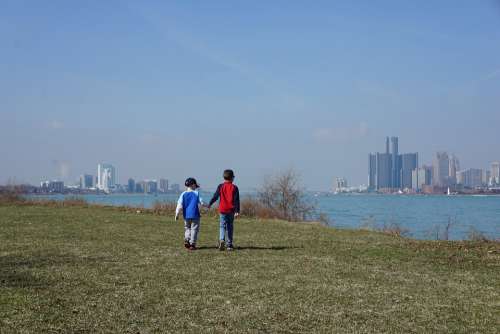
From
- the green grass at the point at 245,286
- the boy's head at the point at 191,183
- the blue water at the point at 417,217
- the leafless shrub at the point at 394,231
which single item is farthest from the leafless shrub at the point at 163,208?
the boy's head at the point at 191,183

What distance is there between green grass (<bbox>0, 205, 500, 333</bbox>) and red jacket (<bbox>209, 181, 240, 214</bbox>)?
111cm

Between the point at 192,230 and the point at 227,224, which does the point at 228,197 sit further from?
the point at 192,230

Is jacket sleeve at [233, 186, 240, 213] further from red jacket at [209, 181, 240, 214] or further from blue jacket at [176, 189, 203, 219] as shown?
blue jacket at [176, 189, 203, 219]

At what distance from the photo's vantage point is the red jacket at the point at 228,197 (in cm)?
1463

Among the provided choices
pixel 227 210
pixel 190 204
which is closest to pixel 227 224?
pixel 227 210

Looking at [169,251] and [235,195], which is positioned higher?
[235,195]

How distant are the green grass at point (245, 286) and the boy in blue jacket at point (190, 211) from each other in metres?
0.41

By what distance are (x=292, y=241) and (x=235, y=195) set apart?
11.0 feet

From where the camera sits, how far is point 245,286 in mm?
9773

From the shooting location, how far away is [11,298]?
840cm

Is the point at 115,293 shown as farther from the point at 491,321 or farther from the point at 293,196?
the point at 293,196

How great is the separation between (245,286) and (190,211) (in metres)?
5.21

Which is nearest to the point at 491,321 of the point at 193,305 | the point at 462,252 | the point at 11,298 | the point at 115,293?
the point at 193,305

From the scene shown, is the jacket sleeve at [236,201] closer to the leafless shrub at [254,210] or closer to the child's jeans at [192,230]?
the child's jeans at [192,230]
